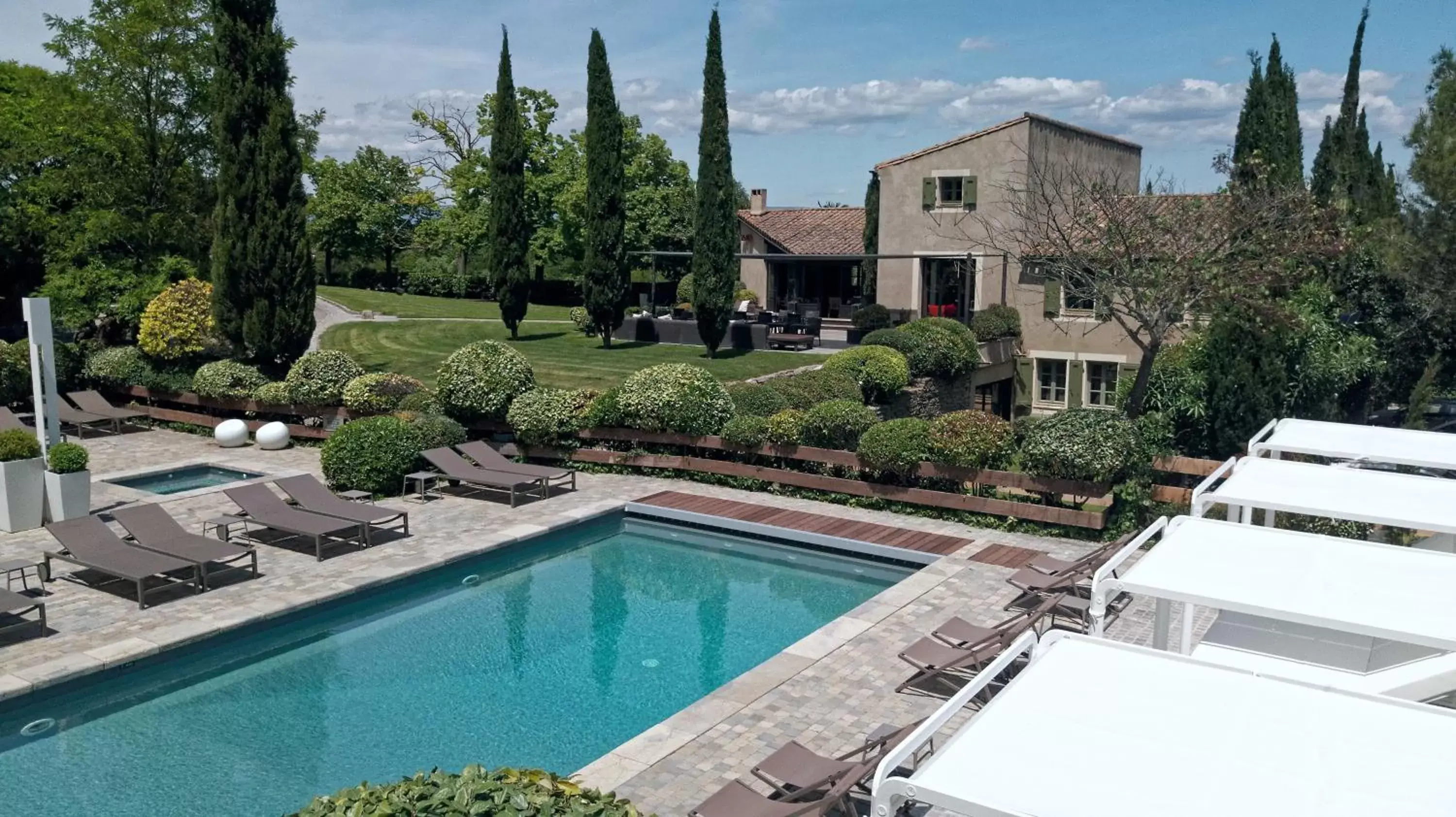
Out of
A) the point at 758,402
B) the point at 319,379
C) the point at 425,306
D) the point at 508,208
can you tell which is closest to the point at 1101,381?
the point at 758,402

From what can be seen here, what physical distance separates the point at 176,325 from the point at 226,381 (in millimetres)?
2464

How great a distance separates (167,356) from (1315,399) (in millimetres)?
22841

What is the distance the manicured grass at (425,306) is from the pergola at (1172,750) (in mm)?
34404

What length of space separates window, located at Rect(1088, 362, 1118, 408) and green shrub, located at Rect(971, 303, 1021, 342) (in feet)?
7.28

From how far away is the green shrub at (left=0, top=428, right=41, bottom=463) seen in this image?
13.5m

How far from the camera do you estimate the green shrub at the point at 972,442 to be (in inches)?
569

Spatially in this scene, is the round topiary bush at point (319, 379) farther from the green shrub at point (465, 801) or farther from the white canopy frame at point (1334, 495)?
the green shrub at point (465, 801)

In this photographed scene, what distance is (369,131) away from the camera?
56.7m

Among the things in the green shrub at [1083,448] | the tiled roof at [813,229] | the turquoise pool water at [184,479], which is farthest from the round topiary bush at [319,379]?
the tiled roof at [813,229]

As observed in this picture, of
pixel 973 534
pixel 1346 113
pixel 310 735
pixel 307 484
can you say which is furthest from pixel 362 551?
pixel 1346 113

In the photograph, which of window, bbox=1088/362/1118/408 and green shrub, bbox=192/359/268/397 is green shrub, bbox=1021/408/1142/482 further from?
green shrub, bbox=192/359/268/397

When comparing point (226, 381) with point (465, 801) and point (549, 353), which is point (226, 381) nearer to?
point (549, 353)

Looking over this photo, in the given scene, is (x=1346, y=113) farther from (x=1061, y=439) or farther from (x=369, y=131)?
(x=369, y=131)

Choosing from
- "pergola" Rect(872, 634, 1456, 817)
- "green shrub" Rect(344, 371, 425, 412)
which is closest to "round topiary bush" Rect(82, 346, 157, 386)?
"green shrub" Rect(344, 371, 425, 412)
